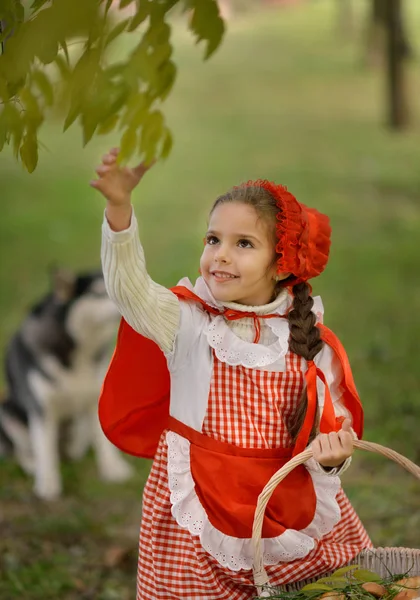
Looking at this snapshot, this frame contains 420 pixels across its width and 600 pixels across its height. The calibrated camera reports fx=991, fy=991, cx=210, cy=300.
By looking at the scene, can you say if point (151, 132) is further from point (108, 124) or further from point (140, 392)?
point (140, 392)

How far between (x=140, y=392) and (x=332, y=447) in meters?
0.51

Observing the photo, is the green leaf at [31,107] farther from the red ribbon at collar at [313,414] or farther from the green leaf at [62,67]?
the red ribbon at collar at [313,414]

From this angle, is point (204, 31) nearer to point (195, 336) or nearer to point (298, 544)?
point (195, 336)

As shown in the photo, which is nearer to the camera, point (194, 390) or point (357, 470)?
point (194, 390)

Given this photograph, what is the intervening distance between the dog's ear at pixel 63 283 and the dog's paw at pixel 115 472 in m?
0.81

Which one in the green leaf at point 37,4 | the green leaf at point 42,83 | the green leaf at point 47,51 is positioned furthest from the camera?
the green leaf at point 37,4

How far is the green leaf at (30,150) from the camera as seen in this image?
1837 millimetres

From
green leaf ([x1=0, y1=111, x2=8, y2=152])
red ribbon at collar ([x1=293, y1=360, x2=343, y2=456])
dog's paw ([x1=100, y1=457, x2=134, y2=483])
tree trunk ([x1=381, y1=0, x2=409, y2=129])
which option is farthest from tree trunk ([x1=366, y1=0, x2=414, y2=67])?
green leaf ([x1=0, y1=111, x2=8, y2=152])

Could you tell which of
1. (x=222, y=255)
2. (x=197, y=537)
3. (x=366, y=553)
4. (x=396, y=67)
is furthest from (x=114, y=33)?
(x=396, y=67)

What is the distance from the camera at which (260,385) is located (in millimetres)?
2303

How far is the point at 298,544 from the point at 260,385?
39cm

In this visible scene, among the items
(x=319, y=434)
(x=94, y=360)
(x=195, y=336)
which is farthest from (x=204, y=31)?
(x=94, y=360)

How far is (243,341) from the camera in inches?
90.7

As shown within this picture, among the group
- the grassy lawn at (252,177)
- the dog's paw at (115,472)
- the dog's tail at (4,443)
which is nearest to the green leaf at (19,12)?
the grassy lawn at (252,177)
